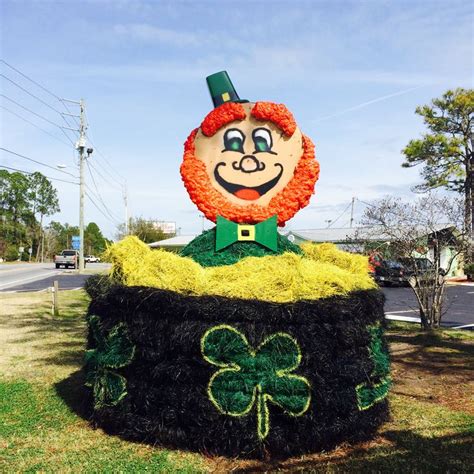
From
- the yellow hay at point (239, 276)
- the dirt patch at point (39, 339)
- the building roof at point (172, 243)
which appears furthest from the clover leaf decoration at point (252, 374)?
the building roof at point (172, 243)

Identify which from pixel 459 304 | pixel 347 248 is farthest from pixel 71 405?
pixel 459 304

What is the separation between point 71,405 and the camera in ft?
15.9

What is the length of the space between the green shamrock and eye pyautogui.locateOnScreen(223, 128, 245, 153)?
2.29m

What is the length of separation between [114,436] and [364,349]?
2.23 metres

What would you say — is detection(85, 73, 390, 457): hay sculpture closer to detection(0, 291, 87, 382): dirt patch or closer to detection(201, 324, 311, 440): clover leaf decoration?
detection(201, 324, 311, 440): clover leaf decoration

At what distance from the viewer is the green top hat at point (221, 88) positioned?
17.2 feet

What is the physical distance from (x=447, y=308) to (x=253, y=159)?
730 centimetres

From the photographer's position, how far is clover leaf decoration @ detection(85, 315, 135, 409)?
3.91m

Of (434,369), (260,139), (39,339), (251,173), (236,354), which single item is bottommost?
(434,369)

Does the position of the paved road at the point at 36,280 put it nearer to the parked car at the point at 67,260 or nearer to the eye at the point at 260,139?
the parked car at the point at 67,260

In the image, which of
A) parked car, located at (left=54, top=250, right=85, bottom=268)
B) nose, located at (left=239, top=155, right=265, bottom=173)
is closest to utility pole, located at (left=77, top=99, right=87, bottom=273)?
parked car, located at (left=54, top=250, right=85, bottom=268)

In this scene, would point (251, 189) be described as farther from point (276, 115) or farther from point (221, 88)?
point (221, 88)

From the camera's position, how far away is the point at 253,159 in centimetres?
500

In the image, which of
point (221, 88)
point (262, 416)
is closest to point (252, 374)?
point (262, 416)
